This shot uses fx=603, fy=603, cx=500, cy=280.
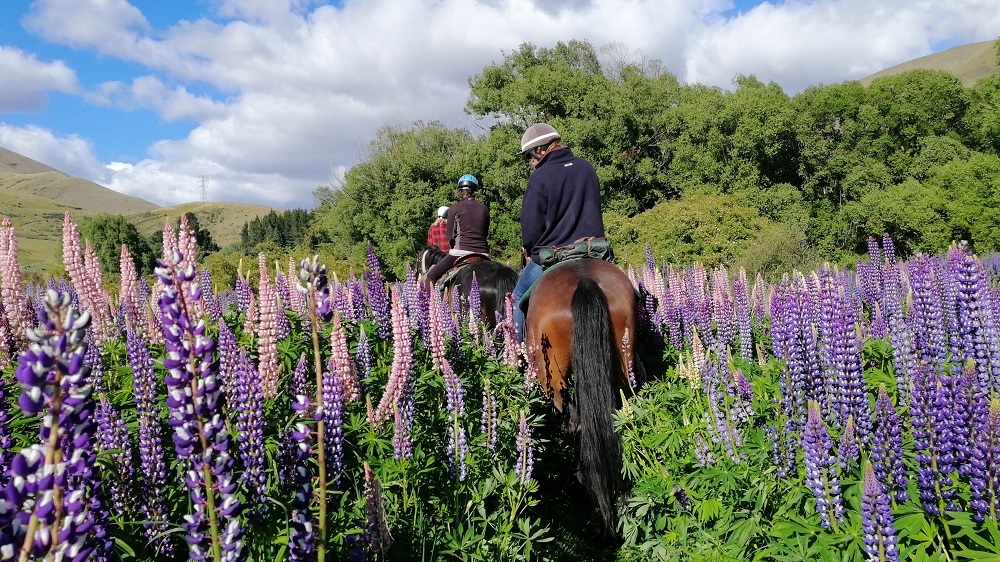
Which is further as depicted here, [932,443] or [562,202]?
[562,202]

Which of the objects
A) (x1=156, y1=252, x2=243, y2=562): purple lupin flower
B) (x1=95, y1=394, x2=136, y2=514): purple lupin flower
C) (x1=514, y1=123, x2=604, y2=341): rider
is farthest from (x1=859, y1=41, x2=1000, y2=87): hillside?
(x1=156, y1=252, x2=243, y2=562): purple lupin flower

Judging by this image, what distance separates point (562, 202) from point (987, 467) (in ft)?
15.9

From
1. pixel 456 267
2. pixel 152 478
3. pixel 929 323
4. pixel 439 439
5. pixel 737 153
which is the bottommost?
pixel 439 439

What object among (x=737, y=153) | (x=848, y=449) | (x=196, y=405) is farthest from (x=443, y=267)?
(x=737, y=153)

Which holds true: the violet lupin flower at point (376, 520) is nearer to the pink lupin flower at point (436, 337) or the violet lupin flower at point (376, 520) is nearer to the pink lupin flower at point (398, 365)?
the pink lupin flower at point (398, 365)

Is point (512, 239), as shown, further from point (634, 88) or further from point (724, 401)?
point (724, 401)

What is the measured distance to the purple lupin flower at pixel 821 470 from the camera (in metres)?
2.66

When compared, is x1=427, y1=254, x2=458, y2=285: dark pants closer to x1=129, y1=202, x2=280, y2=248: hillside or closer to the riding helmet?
the riding helmet

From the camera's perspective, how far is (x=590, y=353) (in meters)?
5.26

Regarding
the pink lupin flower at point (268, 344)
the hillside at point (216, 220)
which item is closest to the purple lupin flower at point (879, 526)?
the pink lupin flower at point (268, 344)

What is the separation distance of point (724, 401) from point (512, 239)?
32968mm

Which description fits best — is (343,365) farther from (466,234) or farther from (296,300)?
(466,234)

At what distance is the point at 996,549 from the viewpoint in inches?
86.7

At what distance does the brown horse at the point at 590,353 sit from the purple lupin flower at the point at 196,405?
3.84 metres
